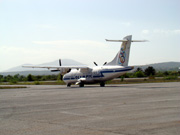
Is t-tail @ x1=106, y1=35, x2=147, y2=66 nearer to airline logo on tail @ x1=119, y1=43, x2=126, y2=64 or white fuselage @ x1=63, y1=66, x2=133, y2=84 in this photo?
airline logo on tail @ x1=119, y1=43, x2=126, y2=64

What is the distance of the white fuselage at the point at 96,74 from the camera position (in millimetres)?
39850

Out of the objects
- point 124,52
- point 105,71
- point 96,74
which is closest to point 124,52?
point 124,52

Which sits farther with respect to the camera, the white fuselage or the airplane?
the airplane

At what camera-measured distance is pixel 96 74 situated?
144 ft

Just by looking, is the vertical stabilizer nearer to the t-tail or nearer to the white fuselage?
the t-tail

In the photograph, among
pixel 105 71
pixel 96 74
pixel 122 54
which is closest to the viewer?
pixel 122 54

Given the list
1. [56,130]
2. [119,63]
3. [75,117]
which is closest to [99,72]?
[119,63]

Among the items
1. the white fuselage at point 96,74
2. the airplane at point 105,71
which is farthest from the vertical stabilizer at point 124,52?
the white fuselage at point 96,74

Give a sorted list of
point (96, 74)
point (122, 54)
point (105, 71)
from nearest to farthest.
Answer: point (122, 54)
point (105, 71)
point (96, 74)

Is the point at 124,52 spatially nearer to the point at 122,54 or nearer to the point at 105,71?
the point at 122,54

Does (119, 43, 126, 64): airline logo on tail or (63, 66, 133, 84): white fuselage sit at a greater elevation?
(119, 43, 126, 64): airline logo on tail

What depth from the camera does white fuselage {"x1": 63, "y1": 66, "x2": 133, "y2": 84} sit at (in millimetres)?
39850

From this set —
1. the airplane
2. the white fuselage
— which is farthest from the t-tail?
the white fuselage

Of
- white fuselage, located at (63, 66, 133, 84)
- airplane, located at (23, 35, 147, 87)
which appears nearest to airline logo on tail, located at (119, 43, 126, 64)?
airplane, located at (23, 35, 147, 87)
